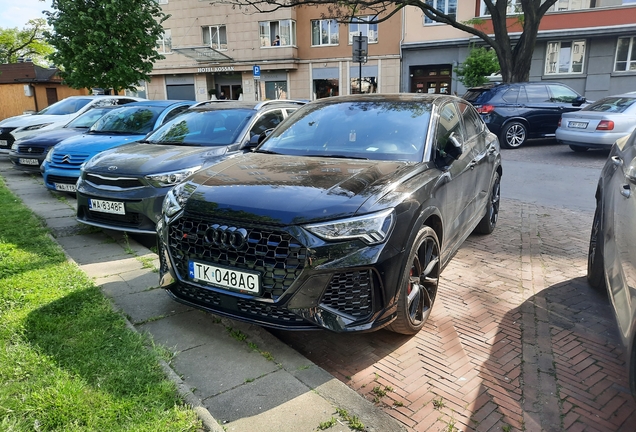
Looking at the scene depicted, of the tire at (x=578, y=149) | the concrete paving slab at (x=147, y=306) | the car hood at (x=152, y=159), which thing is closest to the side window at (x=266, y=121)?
the car hood at (x=152, y=159)

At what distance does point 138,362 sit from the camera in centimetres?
289

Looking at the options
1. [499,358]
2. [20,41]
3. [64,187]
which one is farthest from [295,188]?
[20,41]

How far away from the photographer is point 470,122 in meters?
5.31

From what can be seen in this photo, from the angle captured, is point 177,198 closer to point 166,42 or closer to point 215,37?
point 215,37

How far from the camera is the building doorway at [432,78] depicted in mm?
28891

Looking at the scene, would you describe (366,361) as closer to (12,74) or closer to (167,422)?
(167,422)

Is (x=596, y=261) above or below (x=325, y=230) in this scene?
below

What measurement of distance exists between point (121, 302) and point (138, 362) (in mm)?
1090

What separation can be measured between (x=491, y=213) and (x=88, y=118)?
26.8 feet

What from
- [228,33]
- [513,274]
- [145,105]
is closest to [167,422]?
[513,274]

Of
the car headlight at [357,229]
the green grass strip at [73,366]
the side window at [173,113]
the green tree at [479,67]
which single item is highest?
the green tree at [479,67]

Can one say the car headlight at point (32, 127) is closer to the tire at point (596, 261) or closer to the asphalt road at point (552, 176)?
the asphalt road at point (552, 176)

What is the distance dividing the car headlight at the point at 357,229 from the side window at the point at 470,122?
243 cm

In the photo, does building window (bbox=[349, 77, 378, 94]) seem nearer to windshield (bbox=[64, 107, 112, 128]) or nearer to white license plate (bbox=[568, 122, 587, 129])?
white license plate (bbox=[568, 122, 587, 129])
